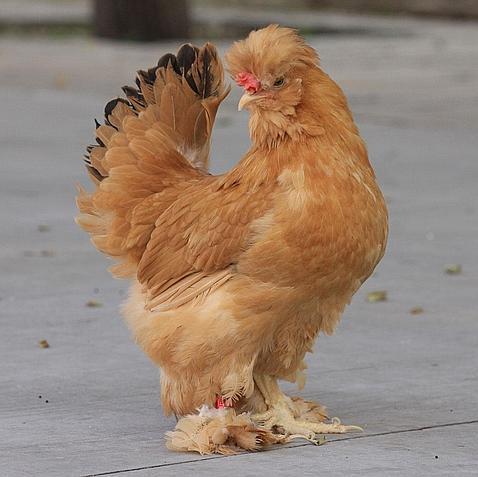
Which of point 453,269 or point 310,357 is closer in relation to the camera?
point 310,357

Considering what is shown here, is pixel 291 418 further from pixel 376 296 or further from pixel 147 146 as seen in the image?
pixel 376 296

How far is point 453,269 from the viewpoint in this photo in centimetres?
860

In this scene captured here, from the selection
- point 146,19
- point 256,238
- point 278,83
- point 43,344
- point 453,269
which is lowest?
point 146,19

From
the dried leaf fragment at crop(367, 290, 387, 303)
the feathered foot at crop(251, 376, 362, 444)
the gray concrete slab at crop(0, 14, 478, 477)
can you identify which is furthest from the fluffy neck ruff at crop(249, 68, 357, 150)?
the dried leaf fragment at crop(367, 290, 387, 303)

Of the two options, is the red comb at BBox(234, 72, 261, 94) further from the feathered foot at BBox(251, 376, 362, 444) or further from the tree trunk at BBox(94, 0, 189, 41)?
the tree trunk at BBox(94, 0, 189, 41)

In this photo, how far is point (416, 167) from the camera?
12.1 m

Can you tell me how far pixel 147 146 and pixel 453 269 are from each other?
333cm

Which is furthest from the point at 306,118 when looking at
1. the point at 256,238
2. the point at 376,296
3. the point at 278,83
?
the point at 376,296

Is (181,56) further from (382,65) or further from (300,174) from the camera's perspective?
(382,65)

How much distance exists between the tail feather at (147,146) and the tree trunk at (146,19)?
1550cm

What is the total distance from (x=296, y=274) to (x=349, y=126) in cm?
61

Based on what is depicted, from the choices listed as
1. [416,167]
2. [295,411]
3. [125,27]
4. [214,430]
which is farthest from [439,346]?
[125,27]

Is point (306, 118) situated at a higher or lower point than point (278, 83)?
lower

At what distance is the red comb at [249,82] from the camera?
5094 millimetres
